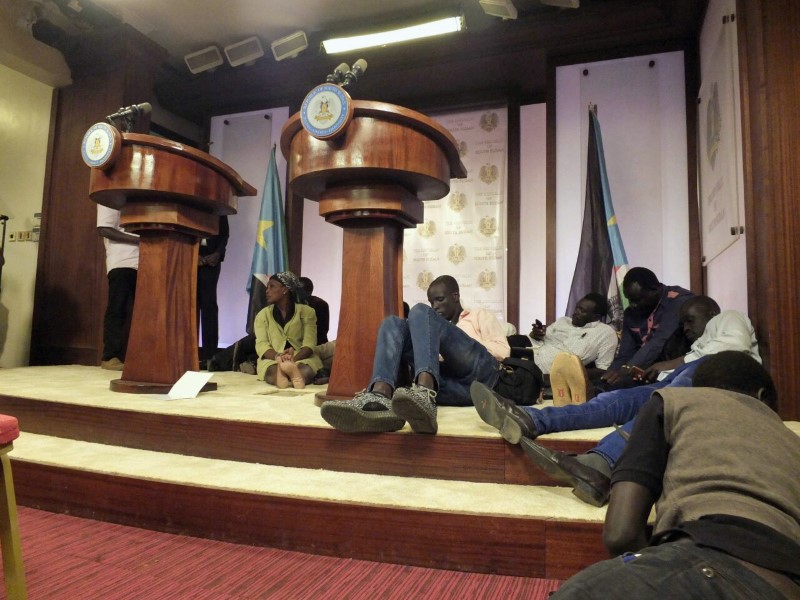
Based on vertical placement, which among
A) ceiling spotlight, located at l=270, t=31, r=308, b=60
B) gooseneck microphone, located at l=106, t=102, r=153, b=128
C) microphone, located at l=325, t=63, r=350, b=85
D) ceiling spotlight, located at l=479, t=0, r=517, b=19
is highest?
A: ceiling spotlight, located at l=270, t=31, r=308, b=60

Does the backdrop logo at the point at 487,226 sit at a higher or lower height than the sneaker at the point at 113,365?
higher

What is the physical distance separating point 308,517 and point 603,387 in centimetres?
160

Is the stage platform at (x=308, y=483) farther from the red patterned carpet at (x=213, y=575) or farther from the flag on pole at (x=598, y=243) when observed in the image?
the flag on pole at (x=598, y=243)

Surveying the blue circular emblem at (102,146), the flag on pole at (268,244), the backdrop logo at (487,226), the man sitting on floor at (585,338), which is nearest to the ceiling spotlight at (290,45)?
the flag on pole at (268,244)

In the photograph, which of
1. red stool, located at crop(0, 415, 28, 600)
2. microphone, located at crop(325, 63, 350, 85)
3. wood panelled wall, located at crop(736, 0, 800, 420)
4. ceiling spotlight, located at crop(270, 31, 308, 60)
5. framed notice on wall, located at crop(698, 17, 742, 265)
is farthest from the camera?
ceiling spotlight, located at crop(270, 31, 308, 60)

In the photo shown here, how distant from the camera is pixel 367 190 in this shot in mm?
1688

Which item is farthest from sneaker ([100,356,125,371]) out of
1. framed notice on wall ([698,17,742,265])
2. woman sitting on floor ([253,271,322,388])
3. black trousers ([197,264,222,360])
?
framed notice on wall ([698,17,742,265])

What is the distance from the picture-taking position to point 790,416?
1.82 metres

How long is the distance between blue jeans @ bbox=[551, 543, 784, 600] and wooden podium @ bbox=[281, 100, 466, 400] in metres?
1.17

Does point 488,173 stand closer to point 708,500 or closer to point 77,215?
point 77,215

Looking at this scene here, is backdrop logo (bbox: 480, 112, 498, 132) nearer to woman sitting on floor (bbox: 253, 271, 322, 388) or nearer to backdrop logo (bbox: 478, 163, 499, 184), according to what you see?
backdrop logo (bbox: 478, 163, 499, 184)

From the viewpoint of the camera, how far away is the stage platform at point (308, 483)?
1125mm

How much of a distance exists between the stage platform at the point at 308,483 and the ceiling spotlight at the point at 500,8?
2820 mm

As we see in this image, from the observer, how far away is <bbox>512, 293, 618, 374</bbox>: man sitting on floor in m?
2.60
